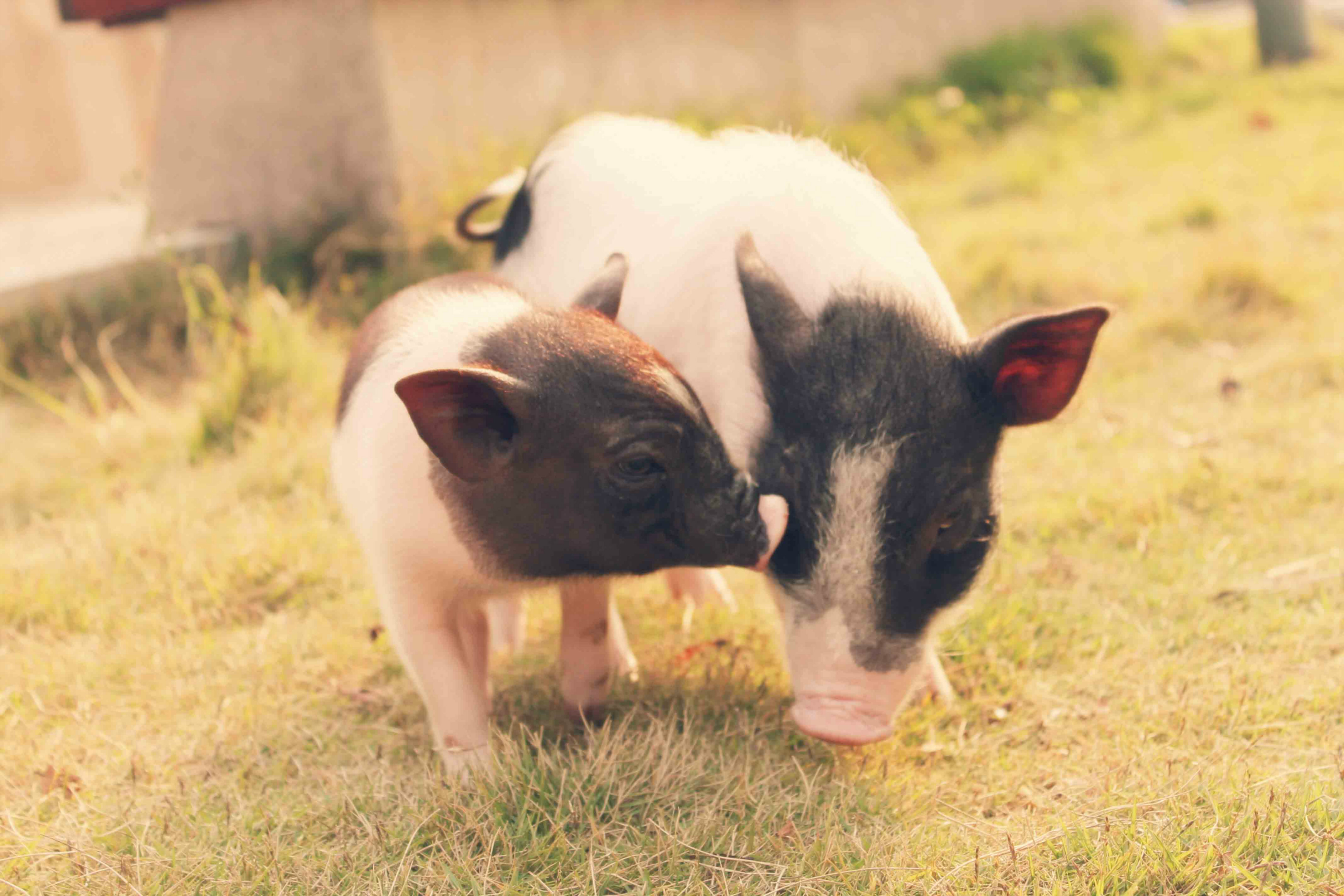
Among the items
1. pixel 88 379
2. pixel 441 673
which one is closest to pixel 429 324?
pixel 441 673

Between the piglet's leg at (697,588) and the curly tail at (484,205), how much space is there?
3.91ft

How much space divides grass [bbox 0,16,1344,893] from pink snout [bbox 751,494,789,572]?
1.34 feet

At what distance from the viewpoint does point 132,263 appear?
6.01m

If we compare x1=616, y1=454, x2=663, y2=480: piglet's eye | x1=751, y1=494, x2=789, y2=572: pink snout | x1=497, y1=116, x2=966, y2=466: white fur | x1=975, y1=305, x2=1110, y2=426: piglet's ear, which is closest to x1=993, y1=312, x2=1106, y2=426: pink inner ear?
x1=975, y1=305, x2=1110, y2=426: piglet's ear

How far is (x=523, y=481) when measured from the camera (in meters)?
2.38

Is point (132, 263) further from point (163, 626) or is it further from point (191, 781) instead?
point (191, 781)

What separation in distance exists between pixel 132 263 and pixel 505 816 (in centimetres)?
456

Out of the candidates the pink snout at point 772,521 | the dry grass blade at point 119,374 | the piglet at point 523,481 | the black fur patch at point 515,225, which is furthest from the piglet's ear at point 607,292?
the dry grass blade at point 119,374

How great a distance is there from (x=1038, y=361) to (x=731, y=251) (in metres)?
0.72

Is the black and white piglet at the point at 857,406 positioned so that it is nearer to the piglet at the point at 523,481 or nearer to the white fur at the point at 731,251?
the white fur at the point at 731,251

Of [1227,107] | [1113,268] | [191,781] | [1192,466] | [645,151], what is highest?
[645,151]

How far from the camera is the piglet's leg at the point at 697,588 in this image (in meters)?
3.44

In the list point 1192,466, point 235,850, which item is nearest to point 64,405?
point 235,850

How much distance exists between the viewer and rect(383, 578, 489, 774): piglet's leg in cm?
257
